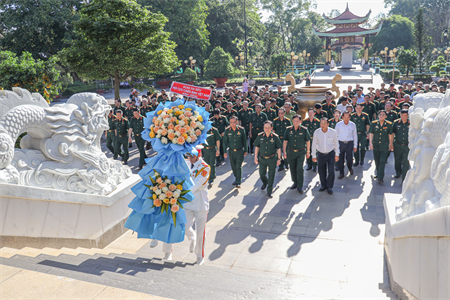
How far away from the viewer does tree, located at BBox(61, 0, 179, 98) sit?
14609 millimetres

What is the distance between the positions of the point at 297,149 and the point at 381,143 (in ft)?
7.41

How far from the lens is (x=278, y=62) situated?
119ft

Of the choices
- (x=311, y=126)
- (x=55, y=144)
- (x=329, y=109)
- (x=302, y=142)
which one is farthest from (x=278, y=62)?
(x=55, y=144)

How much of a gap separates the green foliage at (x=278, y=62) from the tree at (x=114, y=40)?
2196 centimetres

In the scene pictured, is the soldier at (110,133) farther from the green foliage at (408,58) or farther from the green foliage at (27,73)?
the green foliage at (408,58)

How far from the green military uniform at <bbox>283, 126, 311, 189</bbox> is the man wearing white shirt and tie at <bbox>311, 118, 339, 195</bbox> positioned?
0.92ft

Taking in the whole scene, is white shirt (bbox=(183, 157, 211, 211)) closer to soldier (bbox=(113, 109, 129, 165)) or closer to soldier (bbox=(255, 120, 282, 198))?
soldier (bbox=(255, 120, 282, 198))

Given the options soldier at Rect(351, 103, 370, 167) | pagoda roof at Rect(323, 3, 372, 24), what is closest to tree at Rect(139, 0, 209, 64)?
pagoda roof at Rect(323, 3, 372, 24)

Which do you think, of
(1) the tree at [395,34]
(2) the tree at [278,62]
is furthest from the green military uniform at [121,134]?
(1) the tree at [395,34]

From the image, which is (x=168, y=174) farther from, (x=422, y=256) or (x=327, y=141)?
(x=327, y=141)

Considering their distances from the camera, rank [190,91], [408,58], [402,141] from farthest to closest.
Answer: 1. [408,58]
2. [402,141]
3. [190,91]

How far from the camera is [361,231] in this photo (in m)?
6.44

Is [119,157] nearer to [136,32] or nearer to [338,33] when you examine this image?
[136,32]

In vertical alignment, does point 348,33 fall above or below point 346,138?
above
